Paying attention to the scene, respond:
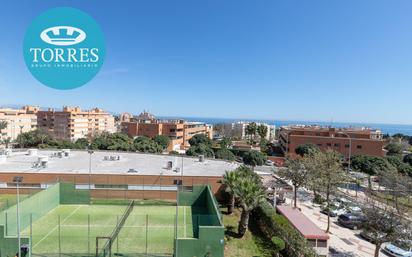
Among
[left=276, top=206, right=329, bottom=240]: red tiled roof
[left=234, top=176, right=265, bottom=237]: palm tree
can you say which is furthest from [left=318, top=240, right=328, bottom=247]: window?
[left=234, top=176, right=265, bottom=237]: palm tree

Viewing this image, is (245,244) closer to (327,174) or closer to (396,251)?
(396,251)

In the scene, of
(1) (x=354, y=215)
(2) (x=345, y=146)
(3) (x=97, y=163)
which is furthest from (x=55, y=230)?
(2) (x=345, y=146)

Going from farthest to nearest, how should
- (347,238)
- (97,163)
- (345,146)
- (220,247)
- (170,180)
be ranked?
(345,146), (97,163), (170,180), (347,238), (220,247)

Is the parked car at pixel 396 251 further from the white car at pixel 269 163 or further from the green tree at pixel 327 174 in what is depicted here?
the white car at pixel 269 163

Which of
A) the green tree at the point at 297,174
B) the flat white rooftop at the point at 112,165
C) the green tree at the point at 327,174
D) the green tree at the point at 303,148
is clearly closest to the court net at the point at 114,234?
the flat white rooftop at the point at 112,165

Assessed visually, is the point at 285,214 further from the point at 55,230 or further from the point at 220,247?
the point at 55,230

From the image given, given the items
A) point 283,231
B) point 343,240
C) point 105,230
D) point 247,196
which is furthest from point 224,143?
point 283,231

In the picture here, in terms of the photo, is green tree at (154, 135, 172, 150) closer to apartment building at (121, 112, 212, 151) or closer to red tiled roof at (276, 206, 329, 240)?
apartment building at (121, 112, 212, 151)
